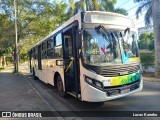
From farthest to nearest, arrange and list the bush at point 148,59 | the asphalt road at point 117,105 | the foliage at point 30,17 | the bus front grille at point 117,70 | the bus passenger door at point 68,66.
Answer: the foliage at point 30,17 → the bush at point 148,59 → the bus passenger door at point 68,66 → the asphalt road at point 117,105 → the bus front grille at point 117,70

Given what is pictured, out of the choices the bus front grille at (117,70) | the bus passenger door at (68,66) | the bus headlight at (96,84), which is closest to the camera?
the bus headlight at (96,84)

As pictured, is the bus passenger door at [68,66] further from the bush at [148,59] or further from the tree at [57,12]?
the tree at [57,12]

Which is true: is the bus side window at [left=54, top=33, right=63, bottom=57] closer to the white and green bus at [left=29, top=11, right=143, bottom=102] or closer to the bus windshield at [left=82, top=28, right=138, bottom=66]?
the white and green bus at [left=29, top=11, right=143, bottom=102]

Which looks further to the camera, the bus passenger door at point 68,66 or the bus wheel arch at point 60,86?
the bus wheel arch at point 60,86

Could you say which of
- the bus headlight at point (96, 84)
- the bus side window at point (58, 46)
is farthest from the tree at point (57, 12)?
the bus headlight at point (96, 84)

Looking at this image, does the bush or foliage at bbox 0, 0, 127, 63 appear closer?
the bush

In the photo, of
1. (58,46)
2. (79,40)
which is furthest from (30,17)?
(79,40)

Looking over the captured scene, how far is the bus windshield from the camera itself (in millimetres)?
6168

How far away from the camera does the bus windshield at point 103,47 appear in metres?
6.17

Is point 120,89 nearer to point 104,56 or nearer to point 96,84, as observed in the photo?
point 96,84

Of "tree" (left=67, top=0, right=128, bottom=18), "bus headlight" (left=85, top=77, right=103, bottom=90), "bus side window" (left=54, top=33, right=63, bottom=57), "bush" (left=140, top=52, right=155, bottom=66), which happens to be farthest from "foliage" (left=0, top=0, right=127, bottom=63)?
"bus headlight" (left=85, top=77, right=103, bottom=90)

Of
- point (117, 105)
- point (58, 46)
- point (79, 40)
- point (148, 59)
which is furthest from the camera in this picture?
point (148, 59)

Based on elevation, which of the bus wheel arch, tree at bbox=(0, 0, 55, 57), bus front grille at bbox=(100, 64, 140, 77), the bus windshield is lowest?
the bus wheel arch

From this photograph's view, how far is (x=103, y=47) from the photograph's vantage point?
20.8ft
